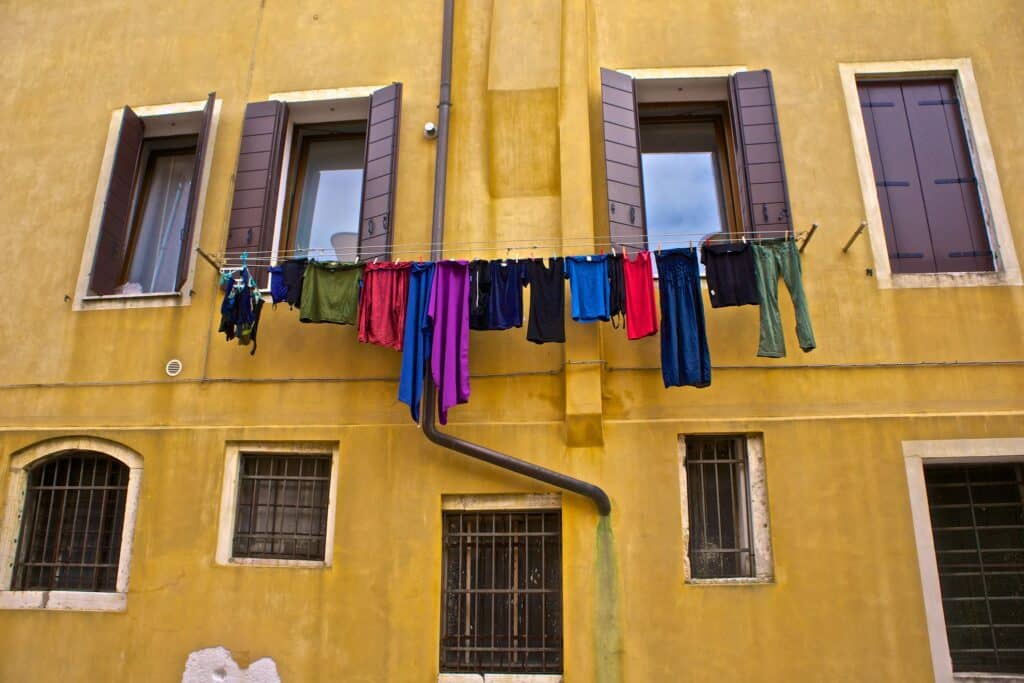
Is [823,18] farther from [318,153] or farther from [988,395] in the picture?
[318,153]

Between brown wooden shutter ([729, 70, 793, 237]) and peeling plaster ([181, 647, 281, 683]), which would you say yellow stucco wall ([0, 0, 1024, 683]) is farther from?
brown wooden shutter ([729, 70, 793, 237])

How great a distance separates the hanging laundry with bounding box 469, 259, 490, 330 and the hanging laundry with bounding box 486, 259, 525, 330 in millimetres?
36

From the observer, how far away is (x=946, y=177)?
704 cm

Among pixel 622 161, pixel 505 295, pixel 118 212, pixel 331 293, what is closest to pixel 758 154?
pixel 622 161

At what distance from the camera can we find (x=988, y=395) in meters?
6.29

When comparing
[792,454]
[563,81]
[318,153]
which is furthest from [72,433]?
[792,454]

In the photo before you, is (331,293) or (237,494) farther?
(237,494)

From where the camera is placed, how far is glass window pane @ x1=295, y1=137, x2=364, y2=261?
7.77 metres

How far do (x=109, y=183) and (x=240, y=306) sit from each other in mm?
2466

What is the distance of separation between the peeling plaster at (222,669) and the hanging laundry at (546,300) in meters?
3.60

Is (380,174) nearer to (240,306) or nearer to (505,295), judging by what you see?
(240,306)

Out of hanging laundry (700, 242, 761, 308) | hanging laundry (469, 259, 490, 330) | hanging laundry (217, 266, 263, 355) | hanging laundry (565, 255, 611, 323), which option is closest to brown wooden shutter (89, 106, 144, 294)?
hanging laundry (217, 266, 263, 355)

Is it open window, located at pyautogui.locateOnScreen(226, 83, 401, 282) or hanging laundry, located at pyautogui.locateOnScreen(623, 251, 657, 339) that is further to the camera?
open window, located at pyautogui.locateOnScreen(226, 83, 401, 282)

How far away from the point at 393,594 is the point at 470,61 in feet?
17.6
